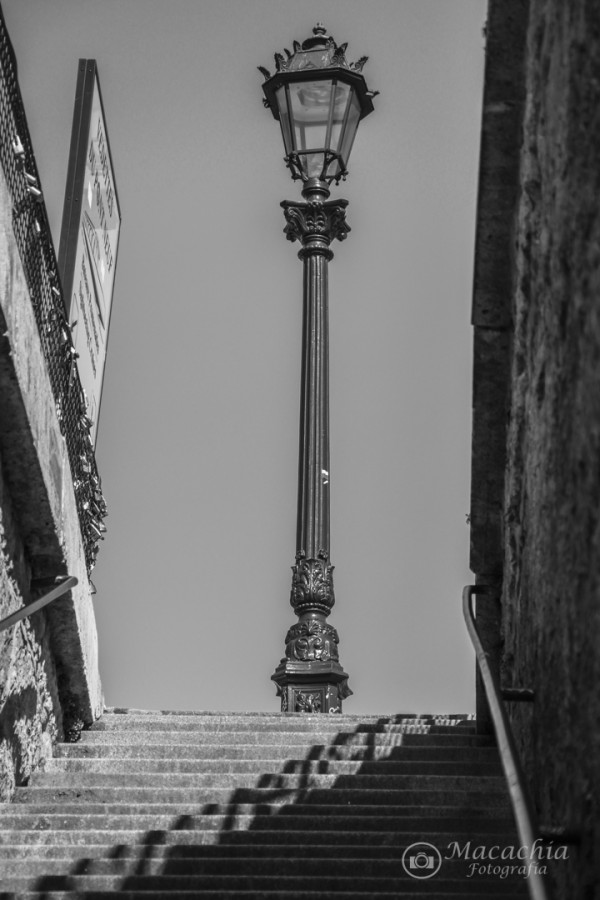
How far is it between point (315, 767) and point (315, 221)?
5073 millimetres

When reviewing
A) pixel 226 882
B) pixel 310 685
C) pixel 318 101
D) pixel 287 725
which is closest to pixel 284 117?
pixel 318 101

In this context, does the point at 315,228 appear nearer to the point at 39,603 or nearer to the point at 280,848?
the point at 39,603

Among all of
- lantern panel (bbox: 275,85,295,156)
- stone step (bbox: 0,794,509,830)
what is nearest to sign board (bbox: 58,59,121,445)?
lantern panel (bbox: 275,85,295,156)

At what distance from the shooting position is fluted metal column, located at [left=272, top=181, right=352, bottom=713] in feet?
30.1

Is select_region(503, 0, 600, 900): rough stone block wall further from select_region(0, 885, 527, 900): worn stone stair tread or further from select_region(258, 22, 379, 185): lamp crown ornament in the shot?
select_region(258, 22, 379, 185): lamp crown ornament

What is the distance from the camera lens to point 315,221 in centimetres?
1117

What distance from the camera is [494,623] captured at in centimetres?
732

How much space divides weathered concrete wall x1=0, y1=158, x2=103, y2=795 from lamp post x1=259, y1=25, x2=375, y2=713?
168 centimetres

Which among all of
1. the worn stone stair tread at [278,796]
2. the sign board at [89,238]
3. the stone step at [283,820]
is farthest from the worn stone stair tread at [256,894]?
the sign board at [89,238]

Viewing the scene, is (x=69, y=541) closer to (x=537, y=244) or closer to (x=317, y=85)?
(x=537, y=244)

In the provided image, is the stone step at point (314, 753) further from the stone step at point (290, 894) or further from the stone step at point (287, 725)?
the stone step at point (290, 894)

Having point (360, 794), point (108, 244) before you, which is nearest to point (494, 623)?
point (360, 794)

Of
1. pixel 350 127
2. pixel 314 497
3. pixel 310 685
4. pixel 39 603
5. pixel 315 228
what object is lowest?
pixel 310 685

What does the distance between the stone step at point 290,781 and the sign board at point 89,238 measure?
7.84 ft
